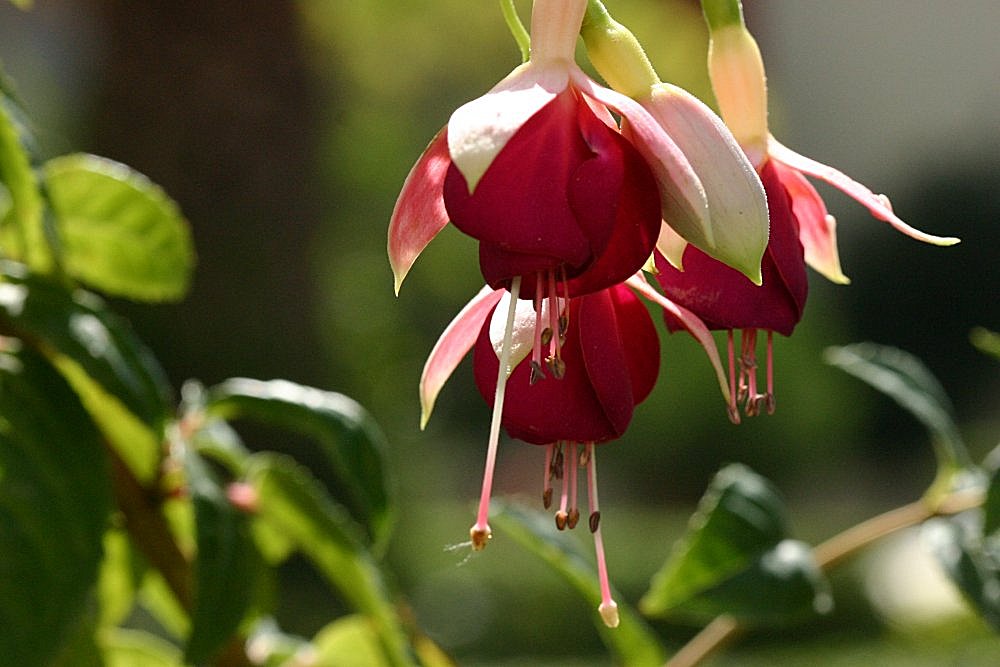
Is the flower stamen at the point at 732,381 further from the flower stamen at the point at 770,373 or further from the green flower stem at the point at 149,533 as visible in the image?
the green flower stem at the point at 149,533

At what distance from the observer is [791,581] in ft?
1.83

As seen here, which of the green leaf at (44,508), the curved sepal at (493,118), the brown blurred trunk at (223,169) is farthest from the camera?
the brown blurred trunk at (223,169)

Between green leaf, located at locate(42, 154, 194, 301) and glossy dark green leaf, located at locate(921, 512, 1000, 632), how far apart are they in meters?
0.36

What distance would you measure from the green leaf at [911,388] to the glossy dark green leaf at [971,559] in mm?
50

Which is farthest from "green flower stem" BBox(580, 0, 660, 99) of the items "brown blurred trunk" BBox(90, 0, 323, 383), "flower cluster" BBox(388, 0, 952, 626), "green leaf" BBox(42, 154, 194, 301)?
"brown blurred trunk" BBox(90, 0, 323, 383)

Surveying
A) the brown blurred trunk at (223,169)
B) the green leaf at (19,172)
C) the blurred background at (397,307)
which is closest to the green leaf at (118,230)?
the green leaf at (19,172)

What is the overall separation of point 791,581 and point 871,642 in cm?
417

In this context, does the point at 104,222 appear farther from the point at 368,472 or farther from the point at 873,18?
the point at 873,18

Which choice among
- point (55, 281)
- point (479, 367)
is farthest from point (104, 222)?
point (479, 367)

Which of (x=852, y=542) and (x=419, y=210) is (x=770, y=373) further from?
(x=852, y=542)

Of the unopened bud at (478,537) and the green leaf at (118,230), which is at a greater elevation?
the green leaf at (118,230)

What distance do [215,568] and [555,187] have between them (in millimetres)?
266

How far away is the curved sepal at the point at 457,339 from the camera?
13.1 inches

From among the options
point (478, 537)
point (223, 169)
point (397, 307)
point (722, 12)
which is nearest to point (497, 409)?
point (478, 537)
